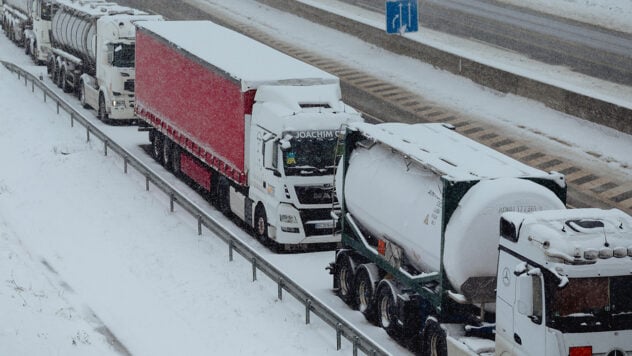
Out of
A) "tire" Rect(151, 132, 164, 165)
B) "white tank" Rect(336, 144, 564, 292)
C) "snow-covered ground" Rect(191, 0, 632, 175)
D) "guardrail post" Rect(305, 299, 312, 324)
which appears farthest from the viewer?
"tire" Rect(151, 132, 164, 165)

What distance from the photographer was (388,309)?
2017 cm

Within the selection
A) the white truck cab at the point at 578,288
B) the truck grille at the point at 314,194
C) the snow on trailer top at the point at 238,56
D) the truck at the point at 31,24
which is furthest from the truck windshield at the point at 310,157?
the truck at the point at 31,24

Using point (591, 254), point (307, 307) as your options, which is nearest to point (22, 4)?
point (307, 307)

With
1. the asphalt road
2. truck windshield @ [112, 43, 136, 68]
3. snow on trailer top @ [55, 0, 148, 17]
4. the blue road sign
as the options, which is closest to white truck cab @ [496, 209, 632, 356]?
truck windshield @ [112, 43, 136, 68]

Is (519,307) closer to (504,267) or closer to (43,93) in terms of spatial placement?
(504,267)

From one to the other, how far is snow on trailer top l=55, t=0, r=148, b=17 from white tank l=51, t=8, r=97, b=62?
24cm

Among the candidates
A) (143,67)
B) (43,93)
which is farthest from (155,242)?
(43,93)

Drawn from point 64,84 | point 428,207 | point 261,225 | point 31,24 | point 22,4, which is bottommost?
Result: point 64,84

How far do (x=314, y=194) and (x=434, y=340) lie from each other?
758 centimetres

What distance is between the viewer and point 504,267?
16031 millimetres

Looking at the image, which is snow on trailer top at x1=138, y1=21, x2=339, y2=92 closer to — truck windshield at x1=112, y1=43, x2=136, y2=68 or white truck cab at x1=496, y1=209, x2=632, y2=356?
truck windshield at x1=112, y1=43, x2=136, y2=68

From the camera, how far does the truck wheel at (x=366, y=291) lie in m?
21.0

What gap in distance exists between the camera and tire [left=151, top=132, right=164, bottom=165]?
3434 cm

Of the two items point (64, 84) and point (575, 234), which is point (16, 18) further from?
point (575, 234)
